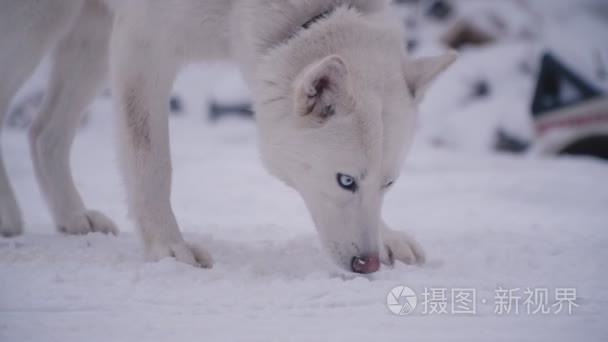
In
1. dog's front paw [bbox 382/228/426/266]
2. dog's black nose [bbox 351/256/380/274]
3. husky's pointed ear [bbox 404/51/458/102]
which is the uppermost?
husky's pointed ear [bbox 404/51/458/102]

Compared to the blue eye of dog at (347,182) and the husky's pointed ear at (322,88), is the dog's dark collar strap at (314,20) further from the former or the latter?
the blue eye of dog at (347,182)

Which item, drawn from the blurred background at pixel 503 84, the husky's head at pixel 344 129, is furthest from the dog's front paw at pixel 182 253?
the blurred background at pixel 503 84

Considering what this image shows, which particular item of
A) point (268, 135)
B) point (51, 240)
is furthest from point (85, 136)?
point (268, 135)

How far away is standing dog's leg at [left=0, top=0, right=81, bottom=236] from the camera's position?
312 cm

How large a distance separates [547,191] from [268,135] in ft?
11.4

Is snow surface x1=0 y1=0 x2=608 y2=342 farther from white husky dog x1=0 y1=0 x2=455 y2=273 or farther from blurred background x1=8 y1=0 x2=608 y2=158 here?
blurred background x1=8 y1=0 x2=608 y2=158

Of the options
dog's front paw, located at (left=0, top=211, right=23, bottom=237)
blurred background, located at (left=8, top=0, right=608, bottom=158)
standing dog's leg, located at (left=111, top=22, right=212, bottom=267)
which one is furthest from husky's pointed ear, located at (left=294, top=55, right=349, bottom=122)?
blurred background, located at (left=8, top=0, right=608, bottom=158)

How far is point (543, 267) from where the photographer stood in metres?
2.75

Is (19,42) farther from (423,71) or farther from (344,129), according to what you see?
(423,71)

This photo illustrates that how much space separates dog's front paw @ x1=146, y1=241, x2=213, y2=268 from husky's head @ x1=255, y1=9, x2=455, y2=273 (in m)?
0.55

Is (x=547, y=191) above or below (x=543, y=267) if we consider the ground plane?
below

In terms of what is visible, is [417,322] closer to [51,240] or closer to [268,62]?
[268,62]

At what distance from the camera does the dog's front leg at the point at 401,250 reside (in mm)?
2908

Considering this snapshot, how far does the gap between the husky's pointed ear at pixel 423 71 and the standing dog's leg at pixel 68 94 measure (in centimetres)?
212
